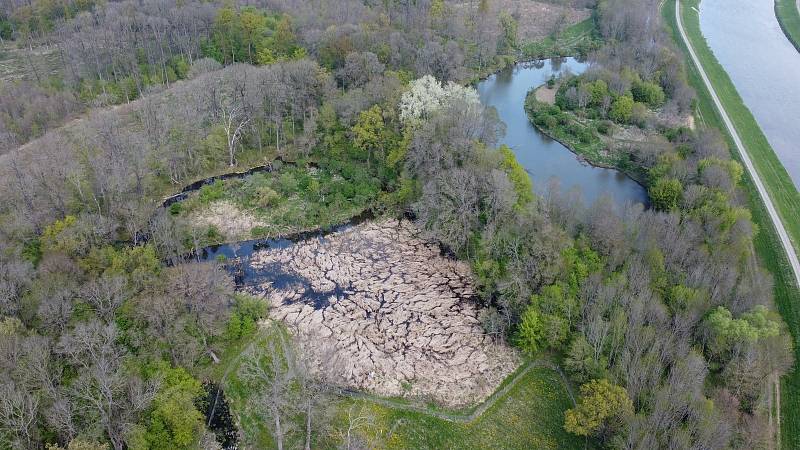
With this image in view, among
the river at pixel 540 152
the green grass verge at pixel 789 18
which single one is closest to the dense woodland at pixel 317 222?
the river at pixel 540 152

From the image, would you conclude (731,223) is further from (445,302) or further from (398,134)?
(398,134)

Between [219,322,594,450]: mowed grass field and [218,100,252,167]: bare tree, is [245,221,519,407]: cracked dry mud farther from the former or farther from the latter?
[218,100,252,167]: bare tree

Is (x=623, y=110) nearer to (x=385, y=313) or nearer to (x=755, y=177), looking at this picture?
(x=755, y=177)

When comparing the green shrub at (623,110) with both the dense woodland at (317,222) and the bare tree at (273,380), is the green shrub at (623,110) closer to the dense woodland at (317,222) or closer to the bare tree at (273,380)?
the dense woodland at (317,222)

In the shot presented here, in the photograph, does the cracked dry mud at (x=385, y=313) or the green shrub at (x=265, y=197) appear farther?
the green shrub at (x=265, y=197)

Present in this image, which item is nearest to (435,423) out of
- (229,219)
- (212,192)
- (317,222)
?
(317,222)
